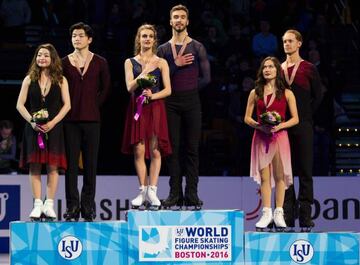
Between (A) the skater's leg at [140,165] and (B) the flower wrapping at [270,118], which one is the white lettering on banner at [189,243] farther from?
(B) the flower wrapping at [270,118]

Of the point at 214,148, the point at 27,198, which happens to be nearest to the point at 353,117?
the point at 214,148

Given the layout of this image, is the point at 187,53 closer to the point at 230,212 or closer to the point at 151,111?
the point at 151,111

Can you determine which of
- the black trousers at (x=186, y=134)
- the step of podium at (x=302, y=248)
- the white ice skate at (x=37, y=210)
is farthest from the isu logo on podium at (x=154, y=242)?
the white ice skate at (x=37, y=210)

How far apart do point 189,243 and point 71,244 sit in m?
1.23

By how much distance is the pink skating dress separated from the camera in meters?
13.0

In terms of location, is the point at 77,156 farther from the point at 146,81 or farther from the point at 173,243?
the point at 173,243

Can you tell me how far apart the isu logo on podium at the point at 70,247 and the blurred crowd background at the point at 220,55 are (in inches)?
173

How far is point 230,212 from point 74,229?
1.63m

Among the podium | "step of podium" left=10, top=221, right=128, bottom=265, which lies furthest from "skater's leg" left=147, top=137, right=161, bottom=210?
"step of podium" left=10, top=221, right=128, bottom=265

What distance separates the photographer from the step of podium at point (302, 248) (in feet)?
43.0

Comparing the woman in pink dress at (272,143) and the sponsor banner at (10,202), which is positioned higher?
the woman in pink dress at (272,143)

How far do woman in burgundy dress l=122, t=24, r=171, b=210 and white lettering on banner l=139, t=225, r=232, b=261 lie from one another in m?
0.34

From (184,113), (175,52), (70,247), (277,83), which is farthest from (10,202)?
(277,83)

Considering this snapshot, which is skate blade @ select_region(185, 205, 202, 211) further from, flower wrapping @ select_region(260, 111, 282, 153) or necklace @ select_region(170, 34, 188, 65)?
necklace @ select_region(170, 34, 188, 65)
